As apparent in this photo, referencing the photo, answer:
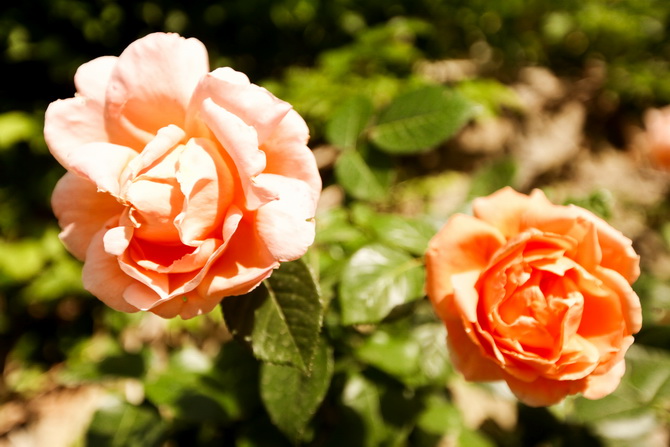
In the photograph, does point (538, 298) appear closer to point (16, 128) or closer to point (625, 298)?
point (625, 298)

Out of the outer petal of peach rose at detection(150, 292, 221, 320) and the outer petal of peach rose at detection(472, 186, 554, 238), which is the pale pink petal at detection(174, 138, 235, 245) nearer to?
the outer petal of peach rose at detection(150, 292, 221, 320)

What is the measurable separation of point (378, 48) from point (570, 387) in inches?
53.8

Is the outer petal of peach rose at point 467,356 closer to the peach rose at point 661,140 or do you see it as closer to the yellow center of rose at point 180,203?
the yellow center of rose at point 180,203

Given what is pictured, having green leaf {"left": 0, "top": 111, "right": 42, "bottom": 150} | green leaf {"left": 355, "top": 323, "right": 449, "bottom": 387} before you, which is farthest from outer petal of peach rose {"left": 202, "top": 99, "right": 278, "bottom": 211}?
green leaf {"left": 0, "top": 111, "right": 42, "bottom": 150}

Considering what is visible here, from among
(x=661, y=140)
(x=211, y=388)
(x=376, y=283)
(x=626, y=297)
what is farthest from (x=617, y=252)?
(x=661, y=140)

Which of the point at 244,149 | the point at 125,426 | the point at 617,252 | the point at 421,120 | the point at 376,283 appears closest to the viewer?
the point at 244,149

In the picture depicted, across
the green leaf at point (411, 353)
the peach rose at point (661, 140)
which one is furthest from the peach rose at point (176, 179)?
the peach rose at point (661, 140)

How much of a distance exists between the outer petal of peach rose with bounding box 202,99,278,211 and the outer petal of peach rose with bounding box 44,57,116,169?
145mm

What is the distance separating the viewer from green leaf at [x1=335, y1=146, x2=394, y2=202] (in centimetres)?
89

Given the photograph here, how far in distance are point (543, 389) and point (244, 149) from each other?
0.46 metres

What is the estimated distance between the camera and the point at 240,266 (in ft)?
1.64

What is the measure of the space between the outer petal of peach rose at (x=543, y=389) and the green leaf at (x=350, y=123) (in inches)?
20.7

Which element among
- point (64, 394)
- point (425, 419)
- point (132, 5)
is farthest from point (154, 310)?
point (132, 5)

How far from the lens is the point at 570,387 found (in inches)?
23.0
